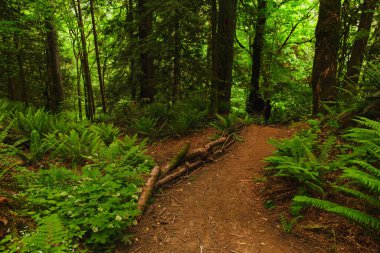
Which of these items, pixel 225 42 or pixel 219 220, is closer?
pixel 219 220

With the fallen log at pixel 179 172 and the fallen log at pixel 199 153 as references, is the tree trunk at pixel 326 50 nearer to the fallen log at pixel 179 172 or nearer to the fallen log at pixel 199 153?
the fallen log at pixel 199 153

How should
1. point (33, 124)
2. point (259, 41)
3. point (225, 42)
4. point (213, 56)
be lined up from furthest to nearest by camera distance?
1. point (259, 41)
2. point (225, 42)
3. point (213, 56)
4. point (33, 124)

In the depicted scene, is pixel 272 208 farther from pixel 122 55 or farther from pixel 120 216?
pixel 122 55

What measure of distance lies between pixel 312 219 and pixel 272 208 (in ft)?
2.38

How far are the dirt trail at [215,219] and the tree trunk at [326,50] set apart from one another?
3.45 meters

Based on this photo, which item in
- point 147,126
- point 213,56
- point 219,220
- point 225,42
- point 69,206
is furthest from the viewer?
point 225,42

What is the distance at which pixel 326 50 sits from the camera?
7.79 metres

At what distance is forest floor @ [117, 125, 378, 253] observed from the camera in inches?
144

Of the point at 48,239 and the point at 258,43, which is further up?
the point at 258,43

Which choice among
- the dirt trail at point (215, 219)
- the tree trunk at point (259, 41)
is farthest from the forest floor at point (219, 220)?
the tree trunk at point (259, 41)

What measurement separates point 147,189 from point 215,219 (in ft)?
4.56

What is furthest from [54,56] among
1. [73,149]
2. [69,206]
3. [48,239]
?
[48,239]

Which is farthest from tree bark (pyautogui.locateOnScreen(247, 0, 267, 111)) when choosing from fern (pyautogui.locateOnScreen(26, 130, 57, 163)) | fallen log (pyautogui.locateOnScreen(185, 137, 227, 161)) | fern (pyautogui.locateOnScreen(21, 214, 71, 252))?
fern (pyautogui.locateOnScreen(21, 214, 71, 252))

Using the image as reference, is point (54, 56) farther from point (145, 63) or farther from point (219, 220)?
point (219, 220)
